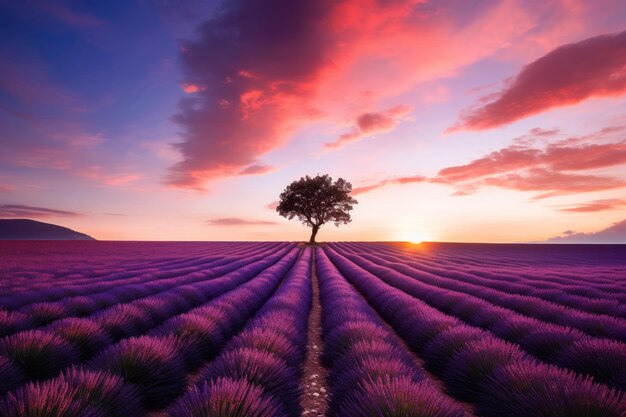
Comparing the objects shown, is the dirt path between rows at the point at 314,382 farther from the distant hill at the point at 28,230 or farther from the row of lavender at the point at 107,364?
the distant hill at the point at 28,230

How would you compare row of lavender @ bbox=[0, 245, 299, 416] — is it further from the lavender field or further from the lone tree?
the lone tree

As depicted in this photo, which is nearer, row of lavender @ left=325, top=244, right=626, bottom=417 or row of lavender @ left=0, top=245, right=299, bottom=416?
row of lavender @ left=0, top=245, right=299, bottom=416

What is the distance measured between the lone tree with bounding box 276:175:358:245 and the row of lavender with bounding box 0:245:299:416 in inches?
1677

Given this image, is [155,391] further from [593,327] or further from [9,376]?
[593,327]

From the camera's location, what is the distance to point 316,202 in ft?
159

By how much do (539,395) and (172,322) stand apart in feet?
14.3

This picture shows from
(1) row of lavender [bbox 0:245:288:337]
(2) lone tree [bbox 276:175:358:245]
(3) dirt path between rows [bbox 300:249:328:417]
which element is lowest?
(3) dirt path between rows [bbox 300:249:328:417]

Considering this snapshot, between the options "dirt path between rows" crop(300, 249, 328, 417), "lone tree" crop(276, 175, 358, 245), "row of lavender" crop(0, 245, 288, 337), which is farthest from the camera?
"lone tree" crop(276, 175, 358, 245)

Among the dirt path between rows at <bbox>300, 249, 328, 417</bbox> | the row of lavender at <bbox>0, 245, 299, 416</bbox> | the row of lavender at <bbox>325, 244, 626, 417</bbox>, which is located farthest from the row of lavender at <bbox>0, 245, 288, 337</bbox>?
the row of lavender at <bbox>325, 244, 626, 417</bbox>

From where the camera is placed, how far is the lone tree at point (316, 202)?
48688 millimetres

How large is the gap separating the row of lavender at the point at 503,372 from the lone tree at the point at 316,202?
42120mm

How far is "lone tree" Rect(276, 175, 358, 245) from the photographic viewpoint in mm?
48688

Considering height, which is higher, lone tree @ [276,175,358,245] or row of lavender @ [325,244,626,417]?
lone tree @ [276,175,358,245]

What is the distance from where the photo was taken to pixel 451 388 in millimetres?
3797
